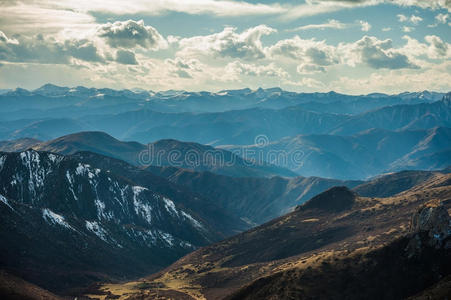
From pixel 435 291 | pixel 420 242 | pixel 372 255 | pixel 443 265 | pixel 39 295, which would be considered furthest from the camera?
pixel 39 295

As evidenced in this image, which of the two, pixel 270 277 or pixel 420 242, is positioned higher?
pixel 420 242

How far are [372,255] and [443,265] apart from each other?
30.1 m

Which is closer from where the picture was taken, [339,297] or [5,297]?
[339,297]

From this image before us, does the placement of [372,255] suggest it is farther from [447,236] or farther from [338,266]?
[447,236]

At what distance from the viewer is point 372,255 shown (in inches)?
6964

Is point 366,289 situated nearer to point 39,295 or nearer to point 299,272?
point 299,272

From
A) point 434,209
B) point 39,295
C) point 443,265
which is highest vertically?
point 434,209

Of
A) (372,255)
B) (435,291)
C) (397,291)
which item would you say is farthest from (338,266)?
(435,291)

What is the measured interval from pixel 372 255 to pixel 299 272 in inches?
1240

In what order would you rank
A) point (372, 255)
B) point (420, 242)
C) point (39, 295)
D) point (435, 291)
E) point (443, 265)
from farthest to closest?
point (39, 295) < point (372, 255) < point (420, 242) < point (443, 265) < point (435, 291)

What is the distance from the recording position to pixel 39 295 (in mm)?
198750

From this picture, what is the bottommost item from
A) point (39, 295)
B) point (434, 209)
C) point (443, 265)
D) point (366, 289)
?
point (39, 295)

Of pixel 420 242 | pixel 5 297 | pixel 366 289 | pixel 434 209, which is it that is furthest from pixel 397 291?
pixel 5 297

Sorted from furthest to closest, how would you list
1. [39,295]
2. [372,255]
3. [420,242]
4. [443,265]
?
[39,295] < [372,255] < [420,242] < [443,265]
